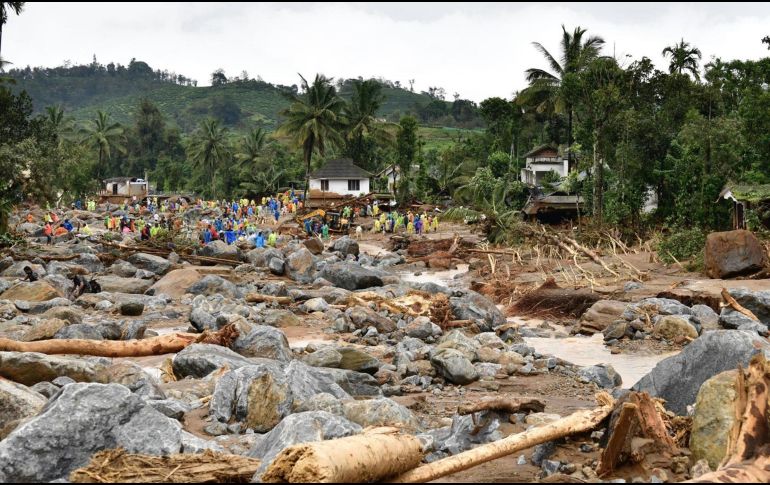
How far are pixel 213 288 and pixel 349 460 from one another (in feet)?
53.1

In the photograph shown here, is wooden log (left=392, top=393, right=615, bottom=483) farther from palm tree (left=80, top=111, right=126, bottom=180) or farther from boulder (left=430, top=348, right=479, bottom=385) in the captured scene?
palm tree (left=80, top=111, right=126, bottom=180)

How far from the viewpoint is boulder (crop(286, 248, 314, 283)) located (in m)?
24.1

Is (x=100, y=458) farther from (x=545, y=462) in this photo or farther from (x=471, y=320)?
(x=471, y=320)

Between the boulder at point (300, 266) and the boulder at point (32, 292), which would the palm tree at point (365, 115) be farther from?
the boulder at point (32, 292)

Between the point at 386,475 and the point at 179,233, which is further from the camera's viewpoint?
the point at 179,233

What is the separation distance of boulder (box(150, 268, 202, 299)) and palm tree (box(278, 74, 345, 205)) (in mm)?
33673

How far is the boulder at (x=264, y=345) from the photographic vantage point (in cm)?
1167

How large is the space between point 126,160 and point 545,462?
310 feet

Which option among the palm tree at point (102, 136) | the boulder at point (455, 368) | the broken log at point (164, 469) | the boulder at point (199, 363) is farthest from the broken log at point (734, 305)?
the palm tree at point (102, 136)

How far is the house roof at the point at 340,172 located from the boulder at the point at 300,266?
110 feet

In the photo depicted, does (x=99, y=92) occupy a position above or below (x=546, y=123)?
above

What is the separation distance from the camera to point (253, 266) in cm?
2594

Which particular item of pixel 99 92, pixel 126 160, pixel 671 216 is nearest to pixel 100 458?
pixel 671 216

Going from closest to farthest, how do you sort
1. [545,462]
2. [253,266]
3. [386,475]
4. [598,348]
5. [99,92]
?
[386,475] < [545,462] < [598,348] < [253,266] < [99,92]
